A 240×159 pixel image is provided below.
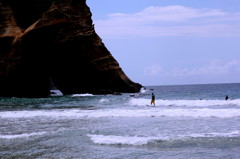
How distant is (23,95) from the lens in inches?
2330

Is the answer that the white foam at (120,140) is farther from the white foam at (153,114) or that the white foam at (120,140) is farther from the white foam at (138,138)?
the white foam at (153,114)

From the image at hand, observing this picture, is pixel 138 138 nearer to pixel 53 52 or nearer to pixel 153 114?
pixel 153 114

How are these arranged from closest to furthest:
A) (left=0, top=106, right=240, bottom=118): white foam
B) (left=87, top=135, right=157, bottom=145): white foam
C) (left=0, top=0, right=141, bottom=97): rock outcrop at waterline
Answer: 1. (left=87, top=135, right=157, bottom=145): white foam
2. (left=0, top=106, right=240, bottom=118): white foam
3. (left=0, top=0, right=141, bottom=97): rock outcrop at waterline

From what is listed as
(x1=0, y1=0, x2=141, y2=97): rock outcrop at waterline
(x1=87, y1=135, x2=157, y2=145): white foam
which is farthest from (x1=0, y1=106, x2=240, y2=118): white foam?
(x1=0, y1=0, x2=141, y2=97): rock outcrop at waterline

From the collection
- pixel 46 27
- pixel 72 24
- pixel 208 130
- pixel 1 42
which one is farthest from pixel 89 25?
pixel 208 130

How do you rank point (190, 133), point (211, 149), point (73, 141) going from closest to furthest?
point (211, 149)
point (73, 141)
point (190, 133)

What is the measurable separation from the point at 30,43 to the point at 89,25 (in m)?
11.8

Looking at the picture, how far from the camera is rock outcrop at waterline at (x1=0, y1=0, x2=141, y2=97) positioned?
179 feet

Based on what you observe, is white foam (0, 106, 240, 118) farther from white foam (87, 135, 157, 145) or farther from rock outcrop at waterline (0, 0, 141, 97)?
rock outcrop at waterline (0, 0, 141, 97)

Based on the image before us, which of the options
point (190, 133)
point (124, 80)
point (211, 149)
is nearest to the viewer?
point (211, 149)

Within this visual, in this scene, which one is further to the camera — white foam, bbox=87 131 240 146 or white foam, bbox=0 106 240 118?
white foam, bbox=0 106 240 118

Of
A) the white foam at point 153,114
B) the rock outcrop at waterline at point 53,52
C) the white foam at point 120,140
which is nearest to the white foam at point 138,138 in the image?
the white foam at point 120,140

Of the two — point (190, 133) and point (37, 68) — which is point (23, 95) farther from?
point (190, 133)

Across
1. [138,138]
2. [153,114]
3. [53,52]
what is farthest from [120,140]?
[53,52]
